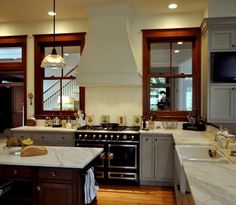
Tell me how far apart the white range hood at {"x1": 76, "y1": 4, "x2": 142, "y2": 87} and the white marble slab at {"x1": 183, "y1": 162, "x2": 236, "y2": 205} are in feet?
9.18

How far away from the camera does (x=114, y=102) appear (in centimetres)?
517

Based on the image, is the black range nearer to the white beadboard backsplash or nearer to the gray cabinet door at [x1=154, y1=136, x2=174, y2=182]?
the gray cabinet door at [x1=154, y1=136, x2=174, y2=182]

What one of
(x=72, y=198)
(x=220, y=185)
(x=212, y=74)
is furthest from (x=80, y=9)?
(x=220, y=185)

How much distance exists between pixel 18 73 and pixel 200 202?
545 cm

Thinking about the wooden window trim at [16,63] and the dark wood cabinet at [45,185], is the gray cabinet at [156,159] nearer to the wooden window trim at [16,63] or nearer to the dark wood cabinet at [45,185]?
the dark wood cabinet at [45,185]

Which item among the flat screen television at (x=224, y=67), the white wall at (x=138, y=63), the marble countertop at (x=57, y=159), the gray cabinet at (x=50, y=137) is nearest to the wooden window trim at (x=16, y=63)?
the white wall at (x=138, y=63)

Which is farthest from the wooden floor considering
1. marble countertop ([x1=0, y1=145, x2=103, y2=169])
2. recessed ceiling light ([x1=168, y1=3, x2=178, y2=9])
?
recessed ceiling light ([x1=168, y1=3, x2=178, y2=9])

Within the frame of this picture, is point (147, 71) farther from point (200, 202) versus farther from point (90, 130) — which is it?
point (200, 202)

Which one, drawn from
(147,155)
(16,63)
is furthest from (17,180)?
(16,63)

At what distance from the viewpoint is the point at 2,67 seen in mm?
5734

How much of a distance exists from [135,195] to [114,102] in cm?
188

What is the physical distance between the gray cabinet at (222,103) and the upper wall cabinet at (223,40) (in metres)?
0.62

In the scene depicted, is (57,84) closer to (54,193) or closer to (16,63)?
(16,63)

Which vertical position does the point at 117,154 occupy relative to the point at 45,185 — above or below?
below
